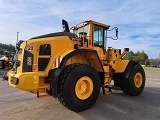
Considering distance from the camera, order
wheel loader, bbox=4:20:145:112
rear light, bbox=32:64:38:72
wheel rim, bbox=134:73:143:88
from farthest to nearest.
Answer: wheel rim, bbox=134:73:143:88 < rear light, bbox=32:64:38:72 < wheel loader, bbox=4:20:145:112

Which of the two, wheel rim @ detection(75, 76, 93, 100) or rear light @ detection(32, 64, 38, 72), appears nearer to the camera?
rear light @ detection(32, 64, 38, 72)

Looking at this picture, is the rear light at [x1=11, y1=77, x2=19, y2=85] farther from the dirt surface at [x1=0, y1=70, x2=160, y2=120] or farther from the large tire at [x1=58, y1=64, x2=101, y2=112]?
the large tire at [x1=58, y1=64, x2=101, y2=112]

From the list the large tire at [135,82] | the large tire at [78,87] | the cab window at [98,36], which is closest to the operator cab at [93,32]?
the cab window at [98,36]

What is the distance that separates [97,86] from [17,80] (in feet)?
7.46

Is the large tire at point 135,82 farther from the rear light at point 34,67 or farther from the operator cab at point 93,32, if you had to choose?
the rear light at point 34,67

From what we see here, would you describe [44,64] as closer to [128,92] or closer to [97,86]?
[97,86]

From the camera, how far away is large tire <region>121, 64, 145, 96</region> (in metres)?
7.96

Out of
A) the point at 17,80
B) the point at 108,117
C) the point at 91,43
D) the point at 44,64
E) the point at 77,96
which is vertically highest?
the point at 91,43

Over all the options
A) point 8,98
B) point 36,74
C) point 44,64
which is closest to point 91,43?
point 44,64

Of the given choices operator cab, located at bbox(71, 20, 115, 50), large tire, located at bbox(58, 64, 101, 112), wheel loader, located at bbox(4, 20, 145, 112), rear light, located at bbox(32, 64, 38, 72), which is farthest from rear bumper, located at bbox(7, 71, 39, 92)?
operator cab, located at bbox(71, 20, 115, 50)

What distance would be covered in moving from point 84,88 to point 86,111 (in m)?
0.64

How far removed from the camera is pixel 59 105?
20.9 feet

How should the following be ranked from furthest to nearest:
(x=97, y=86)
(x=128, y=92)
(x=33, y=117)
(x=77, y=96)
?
(x=128, y=92)
(x=97, y=86)
(x=77, y=96)
(x=33, y=117)

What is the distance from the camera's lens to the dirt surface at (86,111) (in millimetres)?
5379
